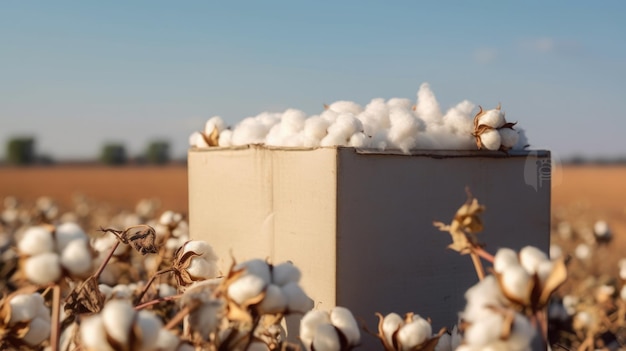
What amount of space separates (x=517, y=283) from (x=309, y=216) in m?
0.59

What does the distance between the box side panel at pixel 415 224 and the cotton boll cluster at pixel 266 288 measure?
366 millimetres

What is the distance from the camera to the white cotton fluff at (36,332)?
1144mm

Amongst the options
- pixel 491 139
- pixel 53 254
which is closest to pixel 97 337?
pixel 53 254

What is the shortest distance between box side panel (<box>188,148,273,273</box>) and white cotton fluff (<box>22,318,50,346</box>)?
0.36m

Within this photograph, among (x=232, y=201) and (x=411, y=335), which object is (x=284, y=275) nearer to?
(x=411, y=335)

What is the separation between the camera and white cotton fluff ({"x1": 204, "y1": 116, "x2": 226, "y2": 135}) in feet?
5.75

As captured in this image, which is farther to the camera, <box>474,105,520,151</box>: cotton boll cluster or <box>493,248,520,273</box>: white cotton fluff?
<box>474,105,520,151</box>: cotton boll cluster

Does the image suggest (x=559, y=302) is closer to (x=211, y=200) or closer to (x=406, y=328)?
(x=211, y=200)

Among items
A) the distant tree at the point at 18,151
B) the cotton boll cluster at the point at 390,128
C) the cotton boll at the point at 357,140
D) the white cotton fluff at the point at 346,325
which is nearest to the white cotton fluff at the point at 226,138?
the cotton boll cluster at the point at 390,128

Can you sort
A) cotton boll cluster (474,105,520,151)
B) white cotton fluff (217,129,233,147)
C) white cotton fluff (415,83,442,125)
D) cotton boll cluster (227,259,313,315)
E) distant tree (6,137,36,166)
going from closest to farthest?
cotton boll cluster (227,259,313,315) < cotton boll cluster (474,105,520,151) < white cotton fluff (415,83,442,125) < white cotton fluff (217,129,233,147) < distant tree (6,137,36,166)

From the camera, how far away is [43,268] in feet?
2.85

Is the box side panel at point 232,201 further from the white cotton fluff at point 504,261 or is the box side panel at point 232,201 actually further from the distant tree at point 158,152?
the distant tree at point 158,152

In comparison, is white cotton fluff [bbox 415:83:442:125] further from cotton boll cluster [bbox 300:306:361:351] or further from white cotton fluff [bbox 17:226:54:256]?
white cotton fluff [bbox 17:226:54:256]

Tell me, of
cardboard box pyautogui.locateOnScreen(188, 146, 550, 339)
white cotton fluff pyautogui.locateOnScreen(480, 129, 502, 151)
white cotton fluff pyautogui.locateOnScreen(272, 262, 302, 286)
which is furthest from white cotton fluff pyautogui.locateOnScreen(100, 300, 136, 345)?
white cotton fluff pyautogui.locateOnScreen(480, 129, 502, 151)
